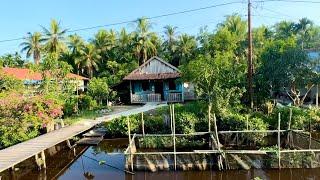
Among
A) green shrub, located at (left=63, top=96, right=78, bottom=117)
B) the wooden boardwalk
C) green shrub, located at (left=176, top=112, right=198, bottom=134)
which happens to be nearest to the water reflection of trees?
the wooden boardwalk

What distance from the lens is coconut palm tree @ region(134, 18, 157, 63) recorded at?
145 ft

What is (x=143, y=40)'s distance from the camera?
44.3 meters

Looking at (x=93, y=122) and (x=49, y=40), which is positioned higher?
(x=49, y=40)

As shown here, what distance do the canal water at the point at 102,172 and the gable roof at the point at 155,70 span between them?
51.9 ft

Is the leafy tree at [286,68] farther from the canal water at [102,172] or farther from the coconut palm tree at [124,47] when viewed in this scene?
the coconut palm tree at [124,47]

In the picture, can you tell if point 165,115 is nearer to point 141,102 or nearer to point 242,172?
point 242,172

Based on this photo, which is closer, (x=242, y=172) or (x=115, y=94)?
(x=242, y=172)

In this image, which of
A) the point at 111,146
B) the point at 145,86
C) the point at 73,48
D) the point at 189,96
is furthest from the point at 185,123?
the point at 73,48

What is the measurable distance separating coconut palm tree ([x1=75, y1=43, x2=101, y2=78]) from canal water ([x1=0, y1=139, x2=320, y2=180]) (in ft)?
88.0

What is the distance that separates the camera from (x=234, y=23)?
44.6m

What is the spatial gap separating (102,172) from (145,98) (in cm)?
1926

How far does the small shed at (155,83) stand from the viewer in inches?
1337

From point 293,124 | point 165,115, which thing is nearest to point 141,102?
point 165,115

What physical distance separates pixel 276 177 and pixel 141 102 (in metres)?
21.5
